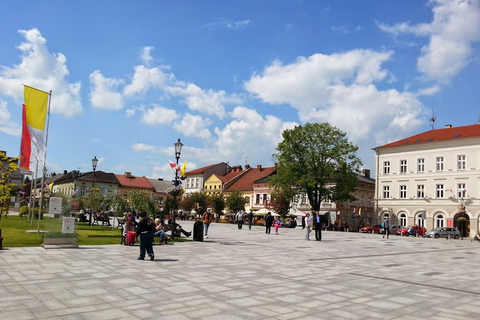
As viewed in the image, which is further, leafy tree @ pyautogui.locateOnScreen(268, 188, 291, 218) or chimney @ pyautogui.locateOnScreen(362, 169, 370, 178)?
chimney @ pyautogui.locateOnScreen(362, 169, 370, 178)

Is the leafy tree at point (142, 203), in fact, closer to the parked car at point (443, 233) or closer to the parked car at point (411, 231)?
the parked car at point (443, 233)

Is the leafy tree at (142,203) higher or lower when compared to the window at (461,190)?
lower

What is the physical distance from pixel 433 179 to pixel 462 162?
4173mm

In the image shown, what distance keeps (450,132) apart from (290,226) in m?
24.8

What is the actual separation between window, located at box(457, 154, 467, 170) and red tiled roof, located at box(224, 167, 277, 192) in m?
37.0

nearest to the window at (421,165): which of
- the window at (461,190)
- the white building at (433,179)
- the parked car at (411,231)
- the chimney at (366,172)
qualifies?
the white building at (433,179)

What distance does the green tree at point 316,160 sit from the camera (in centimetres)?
5406

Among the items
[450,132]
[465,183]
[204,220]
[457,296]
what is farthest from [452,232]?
[457,296]

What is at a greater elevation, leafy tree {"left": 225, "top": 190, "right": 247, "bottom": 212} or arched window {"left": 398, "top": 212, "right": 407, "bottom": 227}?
leafy tree {"left": 225, "top": 190, "right": 247, "bottom": 212}

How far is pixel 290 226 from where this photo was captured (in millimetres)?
54688

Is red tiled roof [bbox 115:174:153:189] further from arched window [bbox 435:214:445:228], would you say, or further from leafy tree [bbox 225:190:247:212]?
arched window [bbox 435:214:445:228]

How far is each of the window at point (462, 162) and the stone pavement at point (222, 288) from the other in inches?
1623

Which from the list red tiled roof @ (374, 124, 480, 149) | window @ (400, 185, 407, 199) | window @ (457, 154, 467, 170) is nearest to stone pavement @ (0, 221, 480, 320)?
window @ (457, 154, 467, 170)

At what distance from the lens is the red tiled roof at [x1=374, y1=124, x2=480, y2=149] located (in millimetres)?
52438
